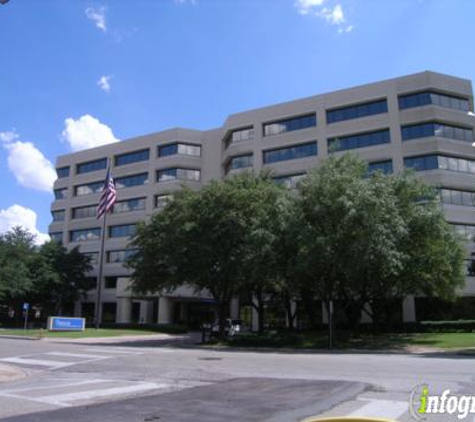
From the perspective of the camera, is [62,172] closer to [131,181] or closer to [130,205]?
[131,181]

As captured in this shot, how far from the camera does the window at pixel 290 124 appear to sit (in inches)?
2045

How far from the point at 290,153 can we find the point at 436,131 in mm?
14089

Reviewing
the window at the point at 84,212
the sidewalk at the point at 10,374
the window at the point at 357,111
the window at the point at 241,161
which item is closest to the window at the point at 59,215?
the window at the point at 84,212

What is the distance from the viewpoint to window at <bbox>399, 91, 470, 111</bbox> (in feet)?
151

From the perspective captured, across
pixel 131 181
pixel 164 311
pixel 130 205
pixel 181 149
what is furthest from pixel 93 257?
pixel 181 149

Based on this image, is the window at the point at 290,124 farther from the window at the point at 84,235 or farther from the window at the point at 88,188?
the window at the point at 84,235

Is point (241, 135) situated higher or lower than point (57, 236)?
higher

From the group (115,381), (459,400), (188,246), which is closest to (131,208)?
(188,246)

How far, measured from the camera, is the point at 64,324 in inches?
1663

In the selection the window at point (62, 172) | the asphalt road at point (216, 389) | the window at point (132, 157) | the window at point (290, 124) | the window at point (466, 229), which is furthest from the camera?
the window at point (62, 172)

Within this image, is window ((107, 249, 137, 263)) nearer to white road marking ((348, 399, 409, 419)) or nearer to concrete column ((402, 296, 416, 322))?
concrete column ((402, 296, 416, 322))

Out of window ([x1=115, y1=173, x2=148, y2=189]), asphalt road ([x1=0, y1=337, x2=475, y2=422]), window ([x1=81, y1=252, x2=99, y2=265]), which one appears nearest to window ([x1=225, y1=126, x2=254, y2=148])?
window ([x1=115, y1=173, x2=148, y2=189])

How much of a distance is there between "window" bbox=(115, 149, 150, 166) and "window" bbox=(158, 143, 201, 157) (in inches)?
108

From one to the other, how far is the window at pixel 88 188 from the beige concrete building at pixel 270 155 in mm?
193
